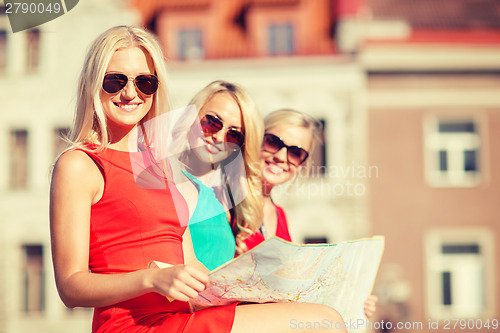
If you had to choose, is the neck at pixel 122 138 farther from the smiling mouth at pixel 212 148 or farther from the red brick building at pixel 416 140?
the red brick building at pixel 416 140

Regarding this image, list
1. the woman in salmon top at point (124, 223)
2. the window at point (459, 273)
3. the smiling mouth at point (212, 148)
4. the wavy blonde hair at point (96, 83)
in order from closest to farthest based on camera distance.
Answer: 1. the woman in salmon top at point (124, 223)
2. the wavy blonde hair at point (96, 83)
3. the smiling mouth at point (212, 148)
4. the window at point (459, 273)

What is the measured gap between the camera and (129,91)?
1.66 meters

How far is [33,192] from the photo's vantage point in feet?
39.1

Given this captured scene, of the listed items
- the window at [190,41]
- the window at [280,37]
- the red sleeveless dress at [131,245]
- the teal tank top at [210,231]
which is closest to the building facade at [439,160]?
the window at [280,37]

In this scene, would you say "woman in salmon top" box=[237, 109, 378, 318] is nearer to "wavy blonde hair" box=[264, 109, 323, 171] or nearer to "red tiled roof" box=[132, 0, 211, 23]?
"wavy blonde hair" box=[264, 109, 323, 171]

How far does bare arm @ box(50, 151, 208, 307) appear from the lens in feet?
4.14

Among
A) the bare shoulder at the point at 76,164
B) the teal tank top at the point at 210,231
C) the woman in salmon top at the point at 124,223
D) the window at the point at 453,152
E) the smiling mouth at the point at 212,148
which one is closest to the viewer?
the woman in salmon top at the point at 124,223

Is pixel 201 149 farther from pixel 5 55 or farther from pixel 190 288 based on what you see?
pixel 5 55

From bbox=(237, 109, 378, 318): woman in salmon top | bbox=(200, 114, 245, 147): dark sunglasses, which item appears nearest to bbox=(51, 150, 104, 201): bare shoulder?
bbox=(200, 114, 245, 147): dark sunglasses

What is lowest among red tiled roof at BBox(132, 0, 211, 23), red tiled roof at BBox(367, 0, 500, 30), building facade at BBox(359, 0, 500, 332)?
building facade at BBox(359, 0, 500, 332)

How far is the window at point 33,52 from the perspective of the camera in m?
12.2

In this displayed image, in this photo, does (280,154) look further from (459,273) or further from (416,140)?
(459,273)

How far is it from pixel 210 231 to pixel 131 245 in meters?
0.62

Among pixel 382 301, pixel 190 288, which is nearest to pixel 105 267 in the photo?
pixel 190 288
